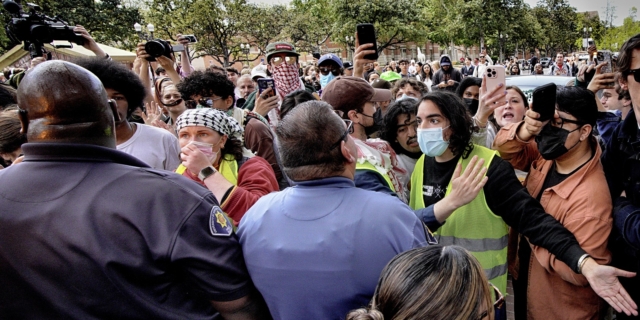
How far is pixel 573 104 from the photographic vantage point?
223cm

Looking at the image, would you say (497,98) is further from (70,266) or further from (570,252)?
(70,266)

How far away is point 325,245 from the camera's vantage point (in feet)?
4.45

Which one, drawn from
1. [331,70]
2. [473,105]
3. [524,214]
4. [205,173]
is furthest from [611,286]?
[331,70]

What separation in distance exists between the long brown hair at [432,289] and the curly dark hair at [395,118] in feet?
5.92

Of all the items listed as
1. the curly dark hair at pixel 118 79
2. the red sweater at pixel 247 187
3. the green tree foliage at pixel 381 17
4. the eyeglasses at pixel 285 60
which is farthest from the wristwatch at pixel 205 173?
the green tree foliage at pixel 381 17

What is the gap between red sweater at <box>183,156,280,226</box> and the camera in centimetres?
202

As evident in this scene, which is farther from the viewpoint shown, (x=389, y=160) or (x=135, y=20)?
(x=135, y=20)

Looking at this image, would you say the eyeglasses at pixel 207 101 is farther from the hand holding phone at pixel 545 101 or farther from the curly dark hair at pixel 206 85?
the hand holding phone at pixel 545 101

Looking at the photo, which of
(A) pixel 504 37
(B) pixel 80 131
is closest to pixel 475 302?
(B) pixel 80 131

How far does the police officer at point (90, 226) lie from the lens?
48.5 inches

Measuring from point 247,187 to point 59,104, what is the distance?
1.12 m

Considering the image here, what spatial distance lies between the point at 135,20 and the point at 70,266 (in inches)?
1337

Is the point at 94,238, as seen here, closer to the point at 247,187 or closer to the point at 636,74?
the point at 247,187

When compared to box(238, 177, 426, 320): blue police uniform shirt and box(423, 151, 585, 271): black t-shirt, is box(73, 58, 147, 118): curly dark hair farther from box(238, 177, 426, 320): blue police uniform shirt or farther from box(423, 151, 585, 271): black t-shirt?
box(423, 151, 585, 271): black t-shirt
